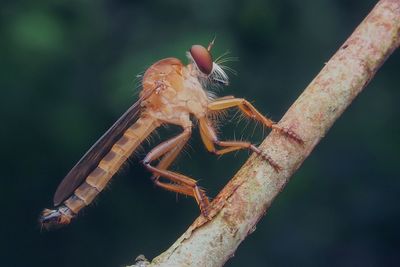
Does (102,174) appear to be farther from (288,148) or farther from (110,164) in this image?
(288,148)

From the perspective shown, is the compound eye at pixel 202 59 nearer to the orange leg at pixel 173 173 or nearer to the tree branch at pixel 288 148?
the orange leg at pixel 173 173

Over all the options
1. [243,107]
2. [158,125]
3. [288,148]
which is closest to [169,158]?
[158,125]

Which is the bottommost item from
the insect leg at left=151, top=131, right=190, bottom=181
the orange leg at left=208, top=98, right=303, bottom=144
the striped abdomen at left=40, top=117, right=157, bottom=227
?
the striped abdomen at left=40, top=117, right=157, bottom=227

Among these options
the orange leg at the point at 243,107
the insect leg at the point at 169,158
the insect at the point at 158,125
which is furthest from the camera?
the insect leg at the point at 169,158

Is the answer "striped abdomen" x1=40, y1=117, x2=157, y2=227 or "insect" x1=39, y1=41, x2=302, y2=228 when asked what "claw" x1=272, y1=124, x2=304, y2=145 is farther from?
"striped abdomen" x1=40, y1=117, x2=157, y2=227

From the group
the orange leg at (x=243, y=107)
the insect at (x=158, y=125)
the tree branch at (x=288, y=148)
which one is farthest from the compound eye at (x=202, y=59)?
the tree branch at (x=288, y=148)

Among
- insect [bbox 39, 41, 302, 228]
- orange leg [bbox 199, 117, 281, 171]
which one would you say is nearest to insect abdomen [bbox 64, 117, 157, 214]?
insect [bbox 39, 41, 302, 228]

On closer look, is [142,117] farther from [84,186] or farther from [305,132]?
[305,132]
